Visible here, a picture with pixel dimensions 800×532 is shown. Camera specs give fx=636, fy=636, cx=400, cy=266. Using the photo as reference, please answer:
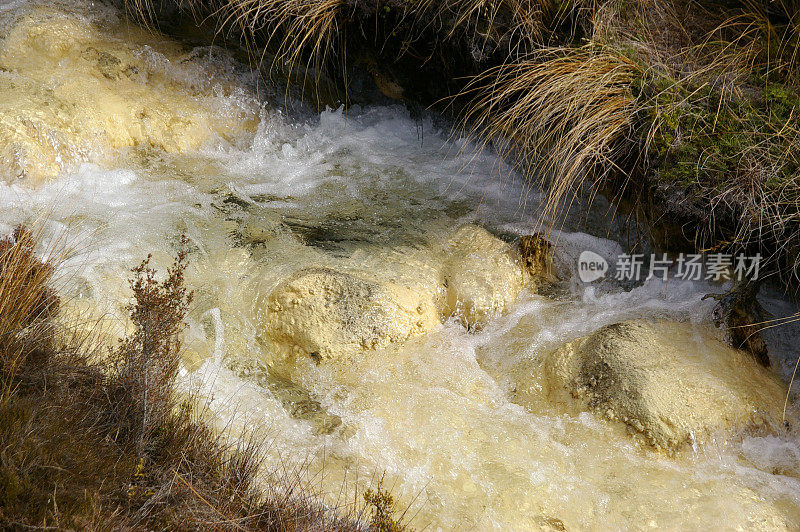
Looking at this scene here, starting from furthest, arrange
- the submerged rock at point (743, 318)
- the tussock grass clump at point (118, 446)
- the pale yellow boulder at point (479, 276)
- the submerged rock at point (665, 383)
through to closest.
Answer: the pale yellow boulder at point (479, 276) < the submerged rock at point (743, 318) < the submerged rock at point (665, 383) < the tussock grass clump at point (118, 446)

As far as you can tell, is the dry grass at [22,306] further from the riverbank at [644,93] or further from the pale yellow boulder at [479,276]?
the riverbank at [644,93]

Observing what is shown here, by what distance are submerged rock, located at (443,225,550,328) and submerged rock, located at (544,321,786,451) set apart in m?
0.56

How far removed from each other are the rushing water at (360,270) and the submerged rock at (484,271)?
104mm

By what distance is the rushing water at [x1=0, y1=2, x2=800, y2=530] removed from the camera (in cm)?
296

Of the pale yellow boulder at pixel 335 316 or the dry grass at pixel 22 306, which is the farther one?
the pale yellow boulder at pixel 335 316

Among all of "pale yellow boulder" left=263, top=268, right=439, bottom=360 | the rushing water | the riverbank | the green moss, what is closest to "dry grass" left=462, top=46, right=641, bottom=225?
the riverbank

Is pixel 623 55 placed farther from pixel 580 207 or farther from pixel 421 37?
pixel 421 37

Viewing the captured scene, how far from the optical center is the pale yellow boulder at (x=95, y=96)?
4.40 metres

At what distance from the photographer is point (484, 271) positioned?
4.17m

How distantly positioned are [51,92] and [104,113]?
39 centimetres

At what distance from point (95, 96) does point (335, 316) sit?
279 cm

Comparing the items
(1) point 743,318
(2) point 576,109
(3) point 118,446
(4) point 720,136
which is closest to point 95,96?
(3) point 118,446

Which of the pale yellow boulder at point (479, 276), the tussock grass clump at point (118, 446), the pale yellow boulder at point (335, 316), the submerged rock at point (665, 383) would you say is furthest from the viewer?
the pale yellow boulder at point (479, 276)

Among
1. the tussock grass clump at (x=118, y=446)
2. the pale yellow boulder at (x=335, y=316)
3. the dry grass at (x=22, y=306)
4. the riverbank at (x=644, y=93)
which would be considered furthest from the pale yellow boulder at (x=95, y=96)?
the pale yellow boulder at (x=335, y=316)
